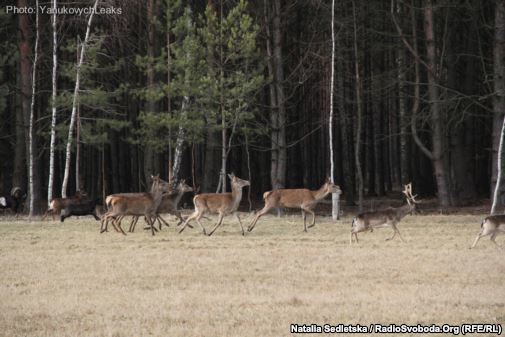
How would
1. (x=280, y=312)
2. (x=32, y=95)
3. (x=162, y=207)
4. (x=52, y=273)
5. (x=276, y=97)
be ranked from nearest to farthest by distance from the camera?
1. (x=280, y=312)
2. (x=52, y=273)
3. (x=162, y=207)
4. (x=32, y=95)
5. (x=276, y=97)

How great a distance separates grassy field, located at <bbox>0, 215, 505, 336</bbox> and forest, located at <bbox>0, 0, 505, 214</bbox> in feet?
26.8

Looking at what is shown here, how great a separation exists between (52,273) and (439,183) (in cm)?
1776

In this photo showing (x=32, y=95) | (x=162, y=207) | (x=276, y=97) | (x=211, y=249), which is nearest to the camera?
(x=211, y=249)

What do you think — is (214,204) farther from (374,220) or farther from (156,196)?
(374,220)

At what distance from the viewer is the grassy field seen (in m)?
11.1

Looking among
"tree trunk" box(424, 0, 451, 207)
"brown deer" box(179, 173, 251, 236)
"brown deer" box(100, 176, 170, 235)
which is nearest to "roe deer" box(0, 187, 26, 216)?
"brown deer" box(100, 176, 170, 235)

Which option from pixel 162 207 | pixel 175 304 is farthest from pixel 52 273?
pixel 162 207

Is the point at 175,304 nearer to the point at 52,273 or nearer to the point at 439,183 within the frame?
the point at 52,273

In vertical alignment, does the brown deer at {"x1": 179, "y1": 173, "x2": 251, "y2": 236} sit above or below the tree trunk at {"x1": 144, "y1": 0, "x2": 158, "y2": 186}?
below

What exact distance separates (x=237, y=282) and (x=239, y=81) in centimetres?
1587

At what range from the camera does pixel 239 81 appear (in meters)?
29.4

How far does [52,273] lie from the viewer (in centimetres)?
1522

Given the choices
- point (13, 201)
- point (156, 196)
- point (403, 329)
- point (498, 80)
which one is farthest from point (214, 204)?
point (403, 329)

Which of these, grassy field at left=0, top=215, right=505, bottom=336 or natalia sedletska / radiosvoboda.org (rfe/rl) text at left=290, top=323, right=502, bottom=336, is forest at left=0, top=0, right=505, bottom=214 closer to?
grassy field at left=0, top=215, right=505, bottom=336
